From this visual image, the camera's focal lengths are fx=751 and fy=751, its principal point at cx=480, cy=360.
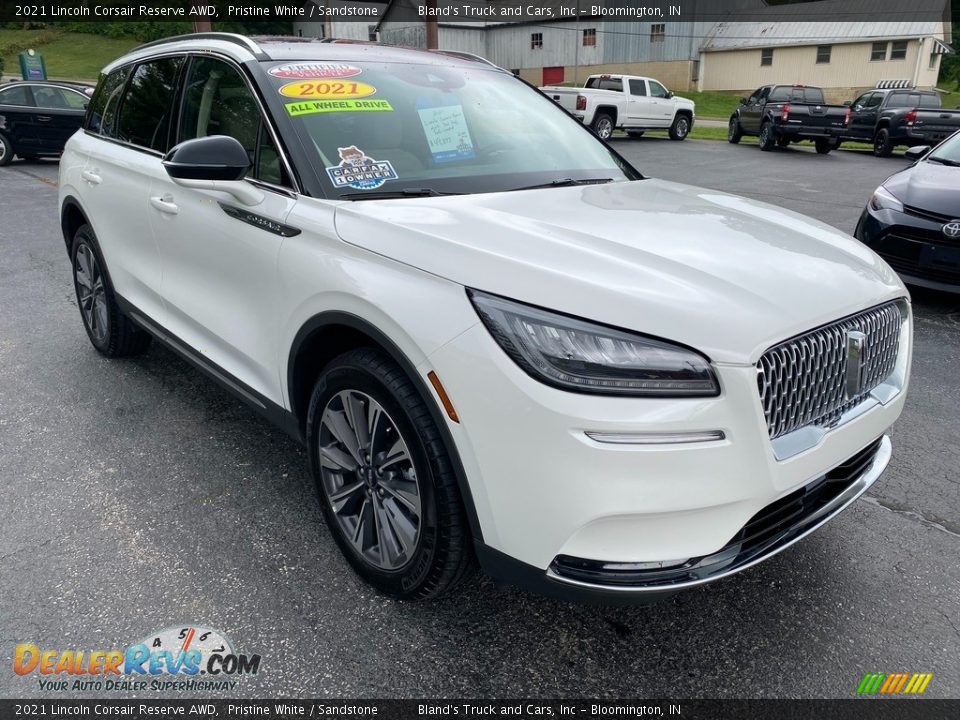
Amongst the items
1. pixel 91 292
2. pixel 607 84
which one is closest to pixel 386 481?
pixel 91 292

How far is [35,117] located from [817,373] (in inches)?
637

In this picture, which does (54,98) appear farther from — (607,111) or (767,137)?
(767,137)

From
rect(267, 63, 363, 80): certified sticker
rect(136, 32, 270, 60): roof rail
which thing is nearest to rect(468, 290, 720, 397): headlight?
rect(267, 63, 363, 80): certified sticker

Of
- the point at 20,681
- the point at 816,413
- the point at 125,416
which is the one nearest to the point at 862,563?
the point at 816,413

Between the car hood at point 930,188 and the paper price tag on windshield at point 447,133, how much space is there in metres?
4.19

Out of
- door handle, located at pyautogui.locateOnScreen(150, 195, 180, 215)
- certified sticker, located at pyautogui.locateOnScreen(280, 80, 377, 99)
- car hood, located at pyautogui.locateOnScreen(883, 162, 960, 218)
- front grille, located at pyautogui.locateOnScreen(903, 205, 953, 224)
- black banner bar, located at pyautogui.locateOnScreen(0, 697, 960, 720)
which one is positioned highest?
certified sticker, located at pyautogui.locateOnScreen(280, 80, 377, 99)

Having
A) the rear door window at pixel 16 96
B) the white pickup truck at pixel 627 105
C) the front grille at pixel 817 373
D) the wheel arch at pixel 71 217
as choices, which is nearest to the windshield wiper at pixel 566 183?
the front grille at pixel 817 373

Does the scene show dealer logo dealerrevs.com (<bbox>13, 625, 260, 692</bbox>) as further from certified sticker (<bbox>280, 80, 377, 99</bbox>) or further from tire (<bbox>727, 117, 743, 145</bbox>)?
tire (<bbox>727, 117, 743, 145</bbox>)

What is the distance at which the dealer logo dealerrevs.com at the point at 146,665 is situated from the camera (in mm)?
2195

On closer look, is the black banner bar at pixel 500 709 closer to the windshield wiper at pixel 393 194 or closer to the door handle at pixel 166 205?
the windshield wiper at pixel 393 194

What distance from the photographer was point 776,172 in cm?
1504

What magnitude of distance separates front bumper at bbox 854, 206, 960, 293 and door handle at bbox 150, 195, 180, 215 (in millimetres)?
5043

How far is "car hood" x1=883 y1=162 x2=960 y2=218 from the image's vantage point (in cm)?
555

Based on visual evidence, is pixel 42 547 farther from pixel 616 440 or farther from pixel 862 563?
pixel 862 563
